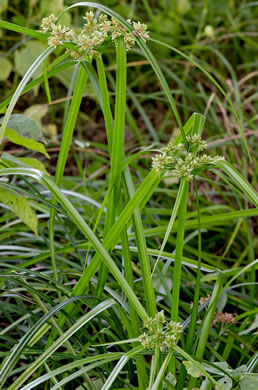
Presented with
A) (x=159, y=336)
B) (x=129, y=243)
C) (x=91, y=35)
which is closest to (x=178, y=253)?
(x=159, y=336)

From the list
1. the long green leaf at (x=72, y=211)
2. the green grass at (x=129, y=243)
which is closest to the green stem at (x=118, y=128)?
the green grass at (x=129, y=243)

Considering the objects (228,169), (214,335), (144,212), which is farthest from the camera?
(144,212)

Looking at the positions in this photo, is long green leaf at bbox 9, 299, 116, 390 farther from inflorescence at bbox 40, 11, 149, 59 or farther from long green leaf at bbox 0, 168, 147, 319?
inflorescence at bbox 40, 11, 149, 59

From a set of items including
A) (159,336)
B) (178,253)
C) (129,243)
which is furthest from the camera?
(129,243)

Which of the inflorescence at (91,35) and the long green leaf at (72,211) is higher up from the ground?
the inflorescence at (91,35)

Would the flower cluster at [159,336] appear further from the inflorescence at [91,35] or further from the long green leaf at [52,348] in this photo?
the inflorescence at [91,35]

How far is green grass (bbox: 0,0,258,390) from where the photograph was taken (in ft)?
2.57

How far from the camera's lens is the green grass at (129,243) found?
78 centimetres

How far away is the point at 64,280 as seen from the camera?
129 cm

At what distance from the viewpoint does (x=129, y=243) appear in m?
1.40

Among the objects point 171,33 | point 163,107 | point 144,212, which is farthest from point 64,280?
point 171,33

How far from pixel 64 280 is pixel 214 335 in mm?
394

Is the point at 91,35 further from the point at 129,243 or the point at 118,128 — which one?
the point at 129,243

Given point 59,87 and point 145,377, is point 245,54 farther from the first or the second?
point 145,377
